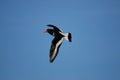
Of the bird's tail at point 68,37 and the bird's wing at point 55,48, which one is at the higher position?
the bird's tail at point 68,37

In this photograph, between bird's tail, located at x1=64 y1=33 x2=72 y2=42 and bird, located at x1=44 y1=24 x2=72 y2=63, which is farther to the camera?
bird, located at x1=44 y1=24 x2=72 y2=63

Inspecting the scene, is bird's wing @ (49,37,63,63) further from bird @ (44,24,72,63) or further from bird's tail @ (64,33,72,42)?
bird's tail @ (64,33,72,42)

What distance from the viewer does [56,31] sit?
54.8 feet

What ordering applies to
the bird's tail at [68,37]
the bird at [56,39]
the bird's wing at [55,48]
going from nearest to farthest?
the bird's tail at [68,37], the bird at [56,39], the bird's wing at [55,48]

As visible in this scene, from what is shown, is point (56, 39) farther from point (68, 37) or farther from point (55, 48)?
point (68, 37)

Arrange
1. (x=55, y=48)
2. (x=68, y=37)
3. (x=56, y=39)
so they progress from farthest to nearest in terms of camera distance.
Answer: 1. (x=56, y=39)
2. (x=55, y=48)
3. (x=68, y=37)

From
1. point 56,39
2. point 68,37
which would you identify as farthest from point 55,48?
point 68,37

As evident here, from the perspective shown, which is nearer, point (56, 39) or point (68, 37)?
point (68, 37)

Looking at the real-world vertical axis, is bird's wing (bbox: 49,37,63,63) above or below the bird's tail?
below

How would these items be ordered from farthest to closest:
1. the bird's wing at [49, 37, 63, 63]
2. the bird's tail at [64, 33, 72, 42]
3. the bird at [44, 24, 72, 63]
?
1. the bird's wing at [49, 37, 63, 63]
2. the bird at [44, 24, 72, 63]
3. the bird's tail at [64, 33, 72, 42]

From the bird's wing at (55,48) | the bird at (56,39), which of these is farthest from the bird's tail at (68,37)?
the bird's wing at (55,48)

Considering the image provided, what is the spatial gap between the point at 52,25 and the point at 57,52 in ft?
5.34

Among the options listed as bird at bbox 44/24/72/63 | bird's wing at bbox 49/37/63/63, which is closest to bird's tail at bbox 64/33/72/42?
bird at bbox 44/24/72/63

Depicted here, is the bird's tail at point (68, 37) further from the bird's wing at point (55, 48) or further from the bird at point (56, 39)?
the bird's wing at point (55, 48)
